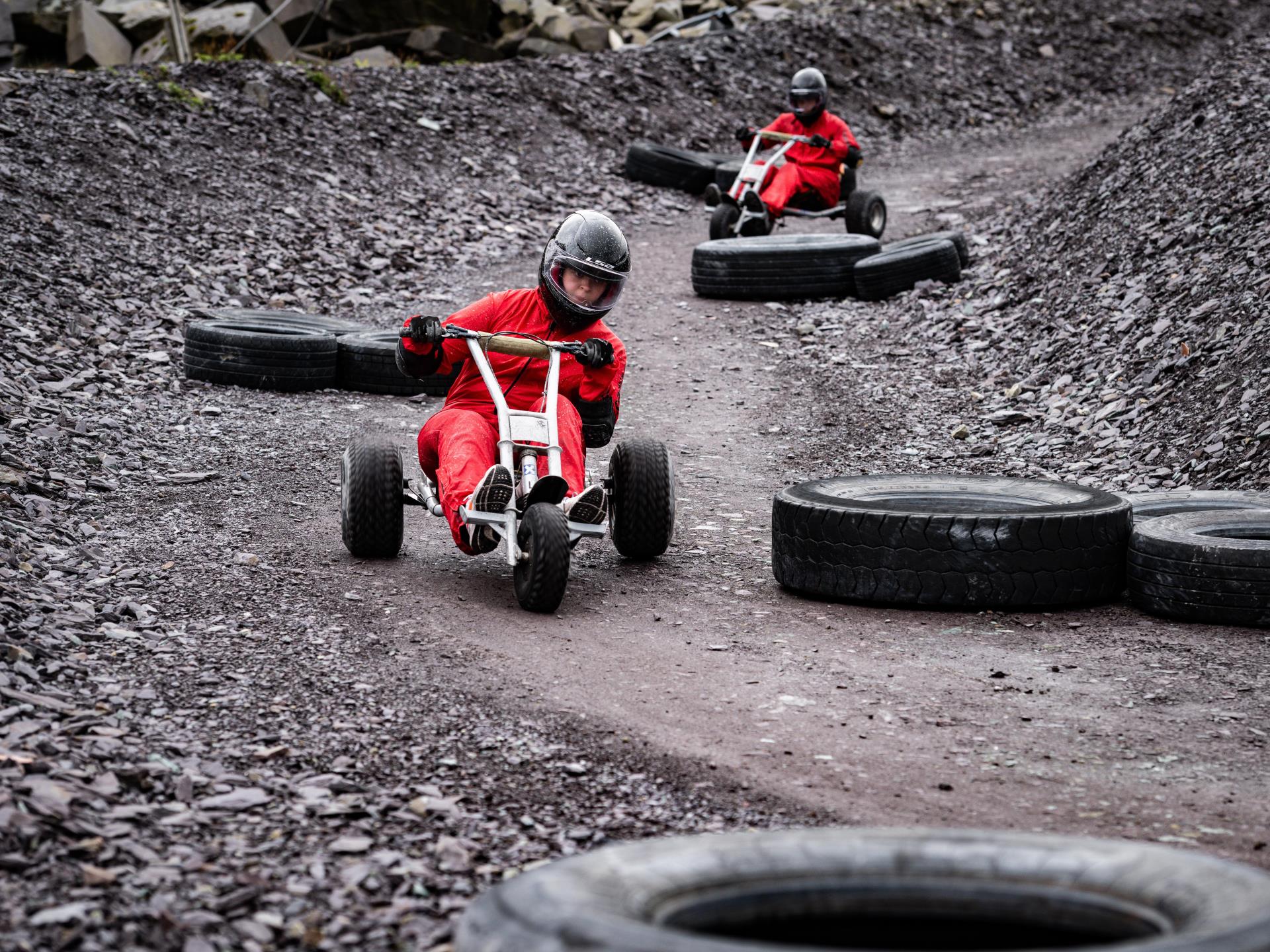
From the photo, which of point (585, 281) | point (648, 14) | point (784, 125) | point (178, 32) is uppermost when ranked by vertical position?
point (648, 14)

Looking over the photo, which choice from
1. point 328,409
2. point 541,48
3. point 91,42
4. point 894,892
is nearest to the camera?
point 894,892

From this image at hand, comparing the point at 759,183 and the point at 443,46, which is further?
the point at 443,46

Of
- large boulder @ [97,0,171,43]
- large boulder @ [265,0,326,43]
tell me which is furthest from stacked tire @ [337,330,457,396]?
large boulder @ [265,0,326,43]

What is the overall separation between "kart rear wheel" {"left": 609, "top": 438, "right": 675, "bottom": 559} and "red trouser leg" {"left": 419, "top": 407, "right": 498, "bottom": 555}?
570mm

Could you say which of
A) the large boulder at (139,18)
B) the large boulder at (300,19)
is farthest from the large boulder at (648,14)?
the large boulder at (139,18)

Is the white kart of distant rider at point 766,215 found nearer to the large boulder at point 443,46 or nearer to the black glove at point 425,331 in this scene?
the large boulder at point 443,46

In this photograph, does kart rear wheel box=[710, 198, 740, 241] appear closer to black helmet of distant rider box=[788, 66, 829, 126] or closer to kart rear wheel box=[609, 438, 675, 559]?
black helmet of distant rider box=[788, 66, 829, 126]

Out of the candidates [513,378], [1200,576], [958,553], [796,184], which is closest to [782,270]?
[796,184]

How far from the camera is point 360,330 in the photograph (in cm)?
988

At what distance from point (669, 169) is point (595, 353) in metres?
11.0

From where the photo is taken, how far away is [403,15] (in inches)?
783

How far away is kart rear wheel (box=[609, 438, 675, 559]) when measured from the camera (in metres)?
6.04

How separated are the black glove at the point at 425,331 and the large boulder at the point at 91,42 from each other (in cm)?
1273

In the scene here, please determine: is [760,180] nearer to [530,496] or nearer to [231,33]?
[231,33]
